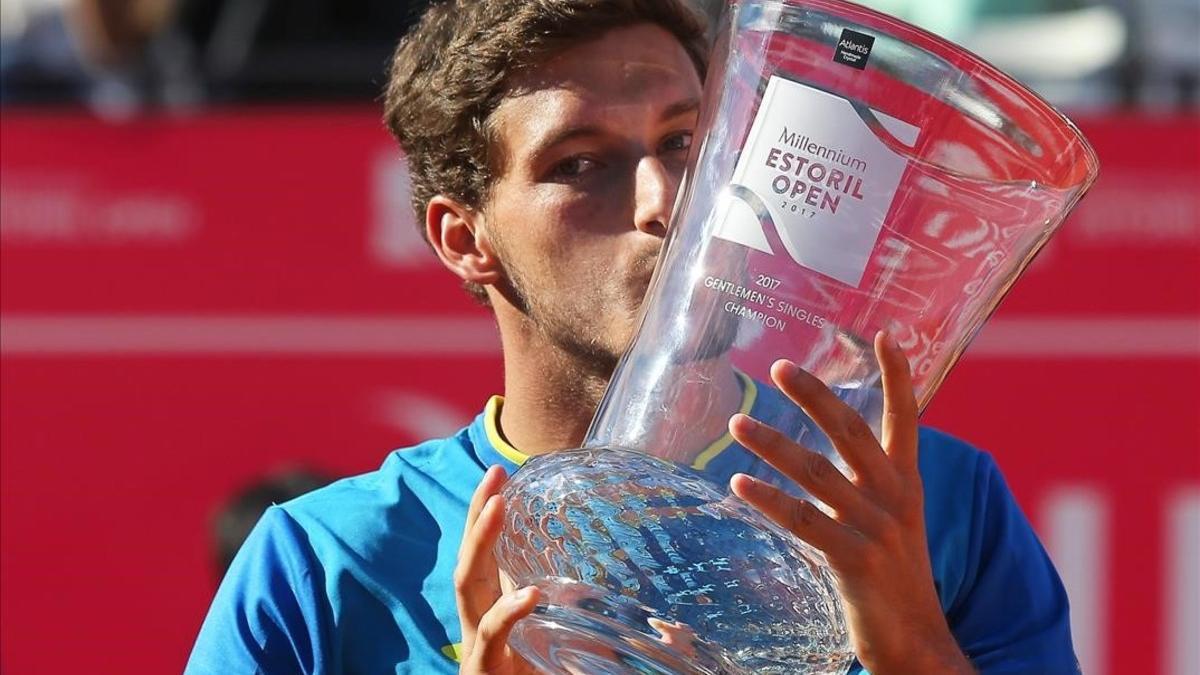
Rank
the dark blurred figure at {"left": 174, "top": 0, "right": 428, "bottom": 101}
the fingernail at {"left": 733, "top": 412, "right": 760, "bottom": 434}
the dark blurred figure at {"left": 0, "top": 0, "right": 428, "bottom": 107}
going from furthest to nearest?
the dark blurred figure at {"left": 174, "top": 0, "right": 428, "bottom": 101} < the dark blurred figure at {"left": 0, "top": 0, "right": 428, "bottom": 107} < the fingernail at {"left": 733, "top": 412, "right": 760, "bottom": 434}

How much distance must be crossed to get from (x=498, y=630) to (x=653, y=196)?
49cm

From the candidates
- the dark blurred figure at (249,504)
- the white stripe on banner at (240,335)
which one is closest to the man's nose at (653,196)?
the dark blurred figure at (249,504)

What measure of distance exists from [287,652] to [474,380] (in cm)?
196

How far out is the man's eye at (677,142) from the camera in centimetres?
184

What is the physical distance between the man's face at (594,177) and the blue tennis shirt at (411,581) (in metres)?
0.23

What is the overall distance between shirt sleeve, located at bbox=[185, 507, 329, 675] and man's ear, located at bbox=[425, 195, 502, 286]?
357mm

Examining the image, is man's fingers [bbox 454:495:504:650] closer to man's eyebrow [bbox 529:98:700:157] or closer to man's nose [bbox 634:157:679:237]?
man's nose [bbox 634:157:679:237]

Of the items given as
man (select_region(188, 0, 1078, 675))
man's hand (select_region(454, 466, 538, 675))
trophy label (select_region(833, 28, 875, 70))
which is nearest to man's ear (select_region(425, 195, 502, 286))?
man (select_region(188, 0, 1078, 675))

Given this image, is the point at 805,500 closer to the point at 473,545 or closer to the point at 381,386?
the point at 473,545

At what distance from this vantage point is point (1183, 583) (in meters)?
3.63

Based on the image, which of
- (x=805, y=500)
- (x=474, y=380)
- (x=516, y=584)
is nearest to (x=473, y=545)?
(x=516, y=584)

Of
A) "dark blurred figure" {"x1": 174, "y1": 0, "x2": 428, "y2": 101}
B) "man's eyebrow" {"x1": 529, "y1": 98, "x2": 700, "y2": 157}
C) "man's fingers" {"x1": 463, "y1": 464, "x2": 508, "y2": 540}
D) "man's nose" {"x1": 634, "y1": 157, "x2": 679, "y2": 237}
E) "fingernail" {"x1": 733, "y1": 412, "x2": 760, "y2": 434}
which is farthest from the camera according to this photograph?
"dark blurred figure" {"x1": 174, "y1": 0, "x2": 428, "y2": 101}

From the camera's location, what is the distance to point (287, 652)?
6.00 feet

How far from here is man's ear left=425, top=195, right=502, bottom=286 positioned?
204 cm
